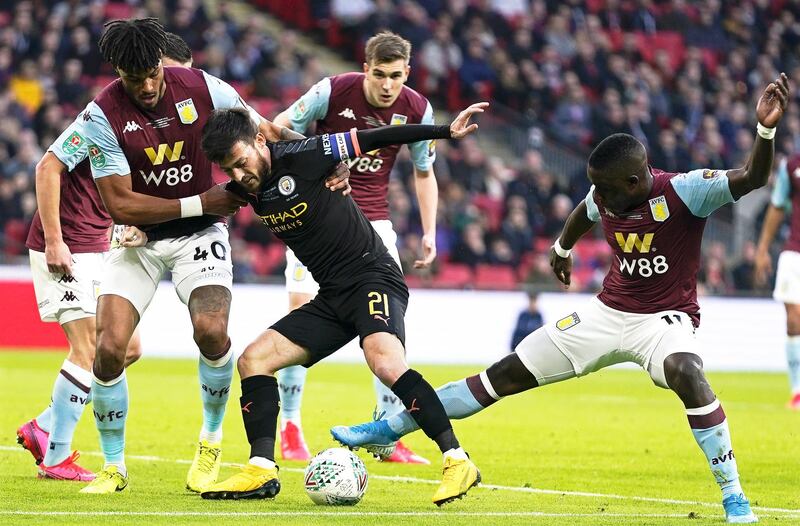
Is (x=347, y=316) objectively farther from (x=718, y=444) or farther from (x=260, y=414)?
(x=718, y=444)

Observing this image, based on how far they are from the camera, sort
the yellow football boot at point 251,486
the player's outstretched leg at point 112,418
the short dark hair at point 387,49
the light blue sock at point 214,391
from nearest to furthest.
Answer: the yellow football boot at point 251,486
the player's outstretched leg at point 112,418
the light blue sock at point 214,391
the short dark hair at point 387,49

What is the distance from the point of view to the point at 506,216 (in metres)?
23.8

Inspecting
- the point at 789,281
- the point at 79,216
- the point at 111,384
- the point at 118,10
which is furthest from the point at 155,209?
the point at 118,10

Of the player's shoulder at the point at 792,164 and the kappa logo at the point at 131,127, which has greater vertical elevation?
the kappa logo at the point at 131,127

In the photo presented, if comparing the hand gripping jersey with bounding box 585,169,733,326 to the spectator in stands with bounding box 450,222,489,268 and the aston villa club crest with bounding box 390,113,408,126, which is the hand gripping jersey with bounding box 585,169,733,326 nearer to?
the aston villa club crest with bounding box 390,113,408,126

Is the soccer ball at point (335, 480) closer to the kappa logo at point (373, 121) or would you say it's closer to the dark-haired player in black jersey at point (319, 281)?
the dark-haired player in black jersey at point (319, 281)

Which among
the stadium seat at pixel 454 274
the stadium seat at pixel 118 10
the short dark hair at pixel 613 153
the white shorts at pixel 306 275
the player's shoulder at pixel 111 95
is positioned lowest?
the stadium seat at pixel 454 274

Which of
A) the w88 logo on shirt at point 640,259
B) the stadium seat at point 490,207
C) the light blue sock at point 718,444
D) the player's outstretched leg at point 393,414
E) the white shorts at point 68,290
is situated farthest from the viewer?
the stadium seat at point 490,207

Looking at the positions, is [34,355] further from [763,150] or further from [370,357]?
[763,150]

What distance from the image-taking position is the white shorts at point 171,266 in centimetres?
778

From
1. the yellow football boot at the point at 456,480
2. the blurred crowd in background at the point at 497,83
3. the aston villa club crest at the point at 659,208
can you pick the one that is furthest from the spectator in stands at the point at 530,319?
the yellow football boot at the point at 456,480

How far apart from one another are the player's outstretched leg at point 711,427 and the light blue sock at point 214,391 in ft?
8.58

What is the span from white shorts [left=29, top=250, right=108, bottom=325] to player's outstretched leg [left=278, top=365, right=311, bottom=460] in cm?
176

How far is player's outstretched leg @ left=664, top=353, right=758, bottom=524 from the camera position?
6.73m
